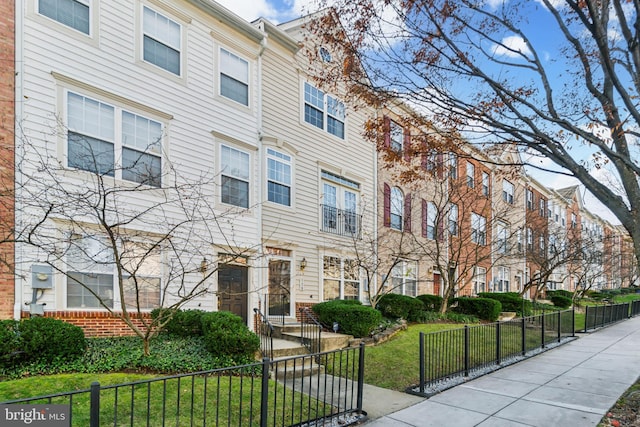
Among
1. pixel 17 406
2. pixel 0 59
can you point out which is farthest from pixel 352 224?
pixel 17 406

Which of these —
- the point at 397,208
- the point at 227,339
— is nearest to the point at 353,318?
the point at 227,339

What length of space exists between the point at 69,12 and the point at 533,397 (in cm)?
1160

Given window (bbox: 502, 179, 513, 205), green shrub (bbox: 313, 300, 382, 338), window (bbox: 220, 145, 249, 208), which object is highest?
window (bbox: 502, 179, 513, 205)

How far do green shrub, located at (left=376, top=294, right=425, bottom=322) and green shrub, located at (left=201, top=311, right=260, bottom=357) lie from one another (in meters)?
7.23

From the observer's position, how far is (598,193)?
644 centimetres

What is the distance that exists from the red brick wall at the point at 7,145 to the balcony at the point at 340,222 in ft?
28.9

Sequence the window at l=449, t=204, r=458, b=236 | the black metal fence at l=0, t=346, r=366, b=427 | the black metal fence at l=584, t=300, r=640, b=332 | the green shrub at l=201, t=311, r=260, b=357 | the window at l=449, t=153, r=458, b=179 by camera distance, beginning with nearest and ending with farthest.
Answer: the black metal fence at l=0, t=346, r=366, b=427 → the green shrub at l=201, t=311, r=260, b=357 → the window at l=449, t=153, r=458, b=179 → the black metal fence at l=584, t=300, r=640, b=332 → the window at l=449, t=204, r=458, b=236

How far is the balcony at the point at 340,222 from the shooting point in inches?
578

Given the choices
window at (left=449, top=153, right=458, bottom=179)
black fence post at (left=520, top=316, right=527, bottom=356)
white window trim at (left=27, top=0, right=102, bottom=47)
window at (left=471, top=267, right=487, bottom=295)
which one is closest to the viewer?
white window trim at (left=27, top=0, right=102, bottom=47)

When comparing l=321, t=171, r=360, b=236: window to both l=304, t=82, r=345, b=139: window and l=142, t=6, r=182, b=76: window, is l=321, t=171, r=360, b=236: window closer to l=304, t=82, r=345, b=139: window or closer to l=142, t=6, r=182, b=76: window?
l=304, t=82, r=345, b=139: window

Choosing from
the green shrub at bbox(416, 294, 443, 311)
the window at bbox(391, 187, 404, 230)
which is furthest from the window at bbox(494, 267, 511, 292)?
the window at bbox(391, 187, 404, 230)

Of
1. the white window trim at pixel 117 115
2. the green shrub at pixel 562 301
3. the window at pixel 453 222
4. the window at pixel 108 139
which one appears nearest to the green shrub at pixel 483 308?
the window at pixel 453 222

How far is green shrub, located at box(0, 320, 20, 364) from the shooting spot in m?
6.61

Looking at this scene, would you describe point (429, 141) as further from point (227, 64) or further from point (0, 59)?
point (0, 59)
